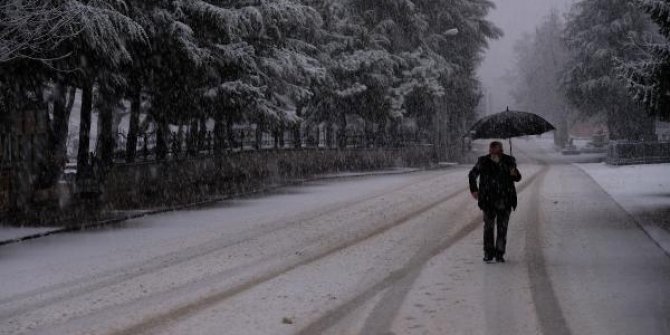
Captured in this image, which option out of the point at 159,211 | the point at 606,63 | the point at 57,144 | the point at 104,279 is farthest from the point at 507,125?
the point at 606,63

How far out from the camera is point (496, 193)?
10469mm

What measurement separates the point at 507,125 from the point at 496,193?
252 centimetres

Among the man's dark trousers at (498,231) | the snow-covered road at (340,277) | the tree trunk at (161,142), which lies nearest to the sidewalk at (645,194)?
the snow-covered road at (340,277)

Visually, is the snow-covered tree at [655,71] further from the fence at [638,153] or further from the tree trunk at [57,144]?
the fence at [638,153]

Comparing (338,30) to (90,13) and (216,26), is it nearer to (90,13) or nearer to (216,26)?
(216,26)

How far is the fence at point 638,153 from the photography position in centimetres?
3878

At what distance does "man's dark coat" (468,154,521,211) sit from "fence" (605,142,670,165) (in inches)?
1193

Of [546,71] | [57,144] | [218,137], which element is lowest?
[57,144]

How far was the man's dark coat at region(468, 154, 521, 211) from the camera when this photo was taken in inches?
412

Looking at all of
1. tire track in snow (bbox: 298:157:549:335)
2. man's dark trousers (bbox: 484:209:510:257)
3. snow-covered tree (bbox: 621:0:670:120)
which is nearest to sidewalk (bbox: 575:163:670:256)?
snow-covered tree (bbox: 621:0:670:120)

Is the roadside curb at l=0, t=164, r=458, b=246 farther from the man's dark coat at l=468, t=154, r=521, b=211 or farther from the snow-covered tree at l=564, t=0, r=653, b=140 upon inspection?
the snow-covered tree at l=564, t=0, r=653, b=140

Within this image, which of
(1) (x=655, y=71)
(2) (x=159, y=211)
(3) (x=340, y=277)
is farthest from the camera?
(2) (x=159, y=211)

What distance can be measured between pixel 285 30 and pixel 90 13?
1163 cm

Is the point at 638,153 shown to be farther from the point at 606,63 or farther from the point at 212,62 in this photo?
the point at 212,62
